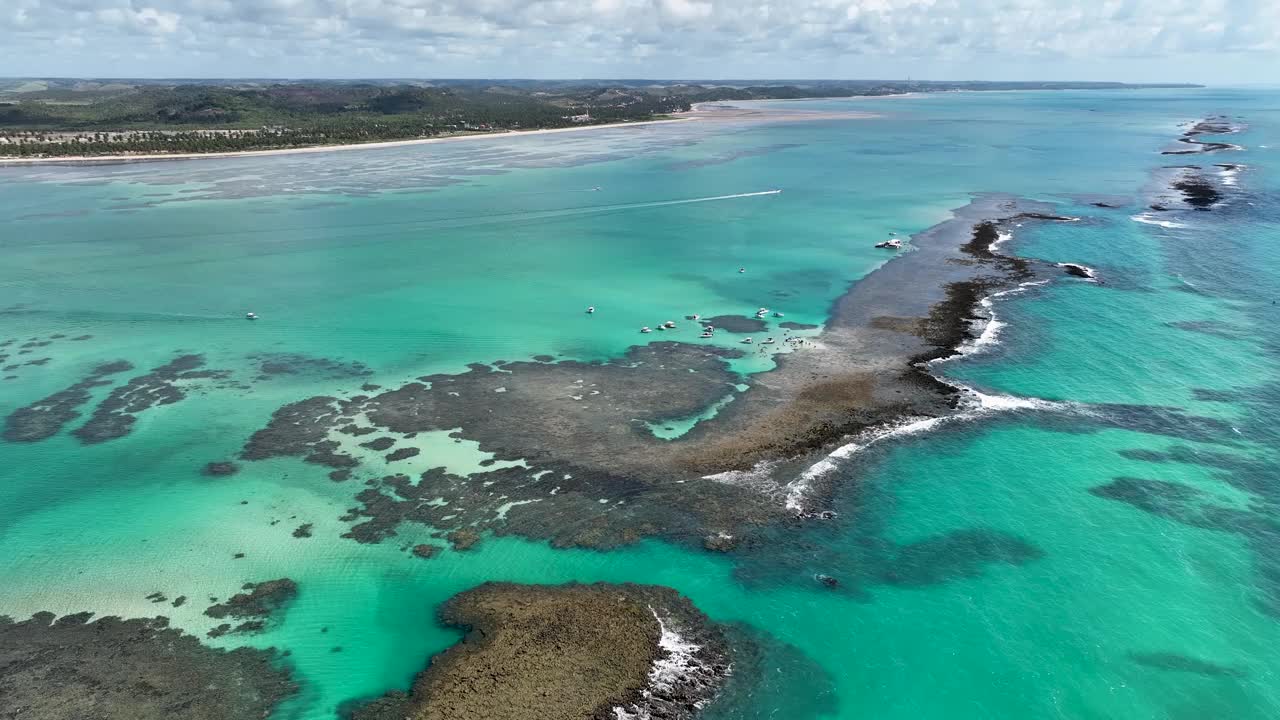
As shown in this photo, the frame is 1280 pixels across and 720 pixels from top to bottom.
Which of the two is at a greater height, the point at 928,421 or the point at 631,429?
the point at 631,429

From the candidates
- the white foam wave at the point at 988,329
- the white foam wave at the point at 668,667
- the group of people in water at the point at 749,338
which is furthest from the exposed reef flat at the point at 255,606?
the white foam wave at the point at 988,329

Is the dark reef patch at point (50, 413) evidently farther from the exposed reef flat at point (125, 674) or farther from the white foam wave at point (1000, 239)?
the white foam wave at point (1000, 239)

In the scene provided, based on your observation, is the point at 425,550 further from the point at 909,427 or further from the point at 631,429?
the point at 909,427

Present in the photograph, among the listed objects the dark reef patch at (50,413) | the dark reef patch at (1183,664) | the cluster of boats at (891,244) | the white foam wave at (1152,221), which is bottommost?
the dark reef patch at (1183,664)

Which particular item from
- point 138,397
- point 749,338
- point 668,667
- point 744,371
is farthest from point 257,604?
point 749,338

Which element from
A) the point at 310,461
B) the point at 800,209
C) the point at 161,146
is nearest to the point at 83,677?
the point at 310,461

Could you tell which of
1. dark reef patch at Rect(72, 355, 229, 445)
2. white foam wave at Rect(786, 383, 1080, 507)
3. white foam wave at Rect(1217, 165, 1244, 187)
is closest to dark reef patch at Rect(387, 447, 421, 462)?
dark reef patch at Rect(72, 355, 229, 445)

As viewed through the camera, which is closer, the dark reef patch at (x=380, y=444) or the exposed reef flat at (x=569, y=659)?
the exposed reef flat at (x=569, y=659)

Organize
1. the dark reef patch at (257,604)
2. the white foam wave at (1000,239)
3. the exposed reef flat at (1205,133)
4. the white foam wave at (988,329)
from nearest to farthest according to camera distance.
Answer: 1. the dark reef patch at (257,604)
2. the white foam wave at (988,329)
3. the white foam wave at (1000,239)
4. the exposed reef flat at (1205,133)
